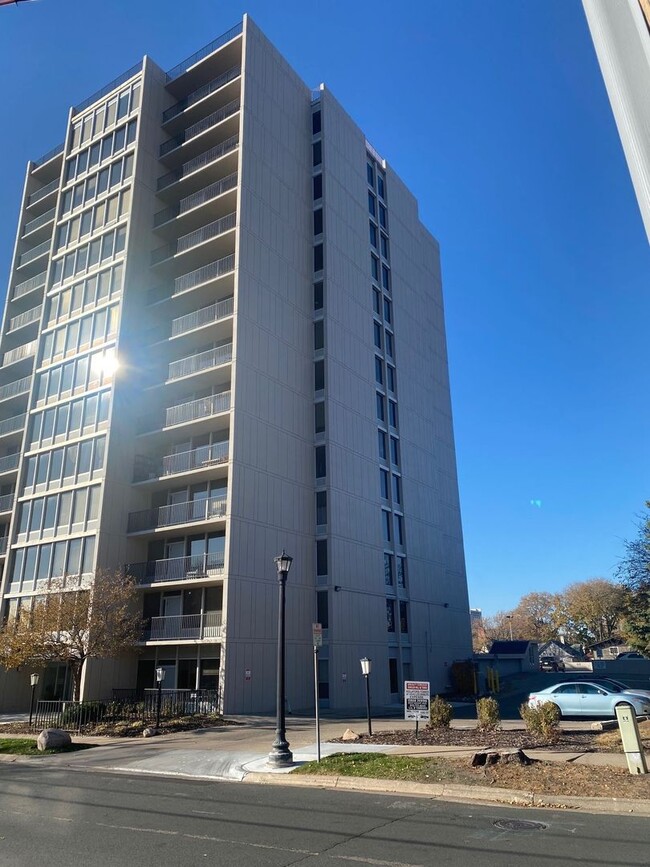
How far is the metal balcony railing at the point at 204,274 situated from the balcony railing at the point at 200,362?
13.4ft

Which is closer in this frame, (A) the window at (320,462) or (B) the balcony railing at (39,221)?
(A) the window at (320,462)

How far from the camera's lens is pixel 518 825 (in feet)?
28.3

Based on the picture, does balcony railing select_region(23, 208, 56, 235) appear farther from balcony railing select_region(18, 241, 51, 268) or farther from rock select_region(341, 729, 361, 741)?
rock select_region(341, 729, 361, 741)

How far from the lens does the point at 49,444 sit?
36156 mm

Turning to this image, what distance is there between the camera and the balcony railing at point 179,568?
29.7 m

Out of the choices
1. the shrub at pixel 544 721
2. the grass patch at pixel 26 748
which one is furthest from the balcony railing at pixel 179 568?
the shrub at pixel 544 721

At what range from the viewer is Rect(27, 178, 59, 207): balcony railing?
4703 centimetres

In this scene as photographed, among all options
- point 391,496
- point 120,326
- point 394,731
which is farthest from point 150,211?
point 394,731

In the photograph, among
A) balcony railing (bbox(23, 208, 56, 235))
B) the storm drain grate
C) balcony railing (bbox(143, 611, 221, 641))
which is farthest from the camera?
balcony railing (bbox(23, 208, 56, 235))

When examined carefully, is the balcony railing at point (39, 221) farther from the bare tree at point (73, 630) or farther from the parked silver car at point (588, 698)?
the parked silver car at point (588, 698)

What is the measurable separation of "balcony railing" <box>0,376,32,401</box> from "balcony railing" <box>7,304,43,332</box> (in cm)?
394

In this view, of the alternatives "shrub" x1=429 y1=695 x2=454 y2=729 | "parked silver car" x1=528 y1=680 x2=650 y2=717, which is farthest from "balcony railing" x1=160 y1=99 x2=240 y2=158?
"parked silver car" x1=528 y1=680 x2=650 y2=717

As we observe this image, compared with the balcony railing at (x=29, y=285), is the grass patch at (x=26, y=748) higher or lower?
lower

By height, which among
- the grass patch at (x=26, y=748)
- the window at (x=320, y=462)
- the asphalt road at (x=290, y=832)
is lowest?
the asphalt road at (x=290, y=832)
